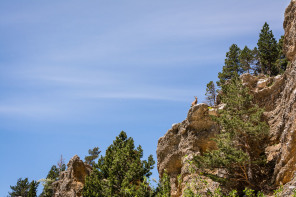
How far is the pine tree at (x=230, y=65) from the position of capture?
5362 centimetres

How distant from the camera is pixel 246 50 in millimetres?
55031

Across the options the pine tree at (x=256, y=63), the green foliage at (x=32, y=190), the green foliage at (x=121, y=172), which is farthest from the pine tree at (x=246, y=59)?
the green foliage at (x=32, y=190)

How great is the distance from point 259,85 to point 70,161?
105 feet

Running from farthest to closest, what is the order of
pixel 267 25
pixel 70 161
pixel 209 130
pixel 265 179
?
pixel 267 25
pixel 70 161
pixel 209 130
pixel 265 179

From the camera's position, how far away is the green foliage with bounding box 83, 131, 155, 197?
26.9 meters

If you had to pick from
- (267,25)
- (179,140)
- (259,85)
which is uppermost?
(267,25)

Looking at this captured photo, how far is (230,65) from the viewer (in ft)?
183

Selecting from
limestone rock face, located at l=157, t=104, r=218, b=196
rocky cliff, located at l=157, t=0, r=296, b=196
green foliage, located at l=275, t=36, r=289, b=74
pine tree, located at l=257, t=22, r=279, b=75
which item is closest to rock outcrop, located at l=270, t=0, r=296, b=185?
rocky cliff, located at l=157, t=0, r=296, b=196

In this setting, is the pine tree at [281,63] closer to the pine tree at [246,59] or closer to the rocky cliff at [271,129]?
the pine tree at [246,59]

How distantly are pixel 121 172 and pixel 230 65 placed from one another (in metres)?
36.2

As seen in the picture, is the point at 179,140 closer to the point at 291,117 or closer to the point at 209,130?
the point at 209,130

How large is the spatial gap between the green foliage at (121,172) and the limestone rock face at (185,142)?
4040mm

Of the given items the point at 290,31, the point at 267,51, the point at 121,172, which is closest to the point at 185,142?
the point at 121,172

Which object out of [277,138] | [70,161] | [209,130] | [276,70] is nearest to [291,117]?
[277,138]
